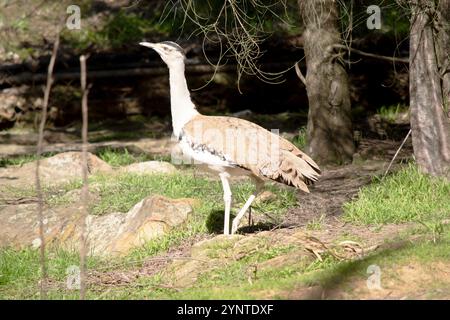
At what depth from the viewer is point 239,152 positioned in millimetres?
7410

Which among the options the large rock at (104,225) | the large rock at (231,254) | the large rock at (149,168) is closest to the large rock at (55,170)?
the large rock at (149,168)

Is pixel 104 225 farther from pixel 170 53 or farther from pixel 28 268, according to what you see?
pixel 170 53

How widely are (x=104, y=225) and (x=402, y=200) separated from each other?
266cm

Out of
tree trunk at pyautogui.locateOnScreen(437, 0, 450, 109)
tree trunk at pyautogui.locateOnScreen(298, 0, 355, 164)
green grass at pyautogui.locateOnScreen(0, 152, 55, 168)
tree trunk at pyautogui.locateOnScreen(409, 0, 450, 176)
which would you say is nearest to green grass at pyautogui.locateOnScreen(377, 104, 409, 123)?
tree trunk at pyautogui.locateOnScreen(298, 0, 355, 164)

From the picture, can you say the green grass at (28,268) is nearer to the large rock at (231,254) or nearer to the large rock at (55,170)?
the large rock at (231,254)

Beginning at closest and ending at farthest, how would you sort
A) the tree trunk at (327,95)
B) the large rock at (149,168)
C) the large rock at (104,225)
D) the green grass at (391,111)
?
the large rock at (104,225), the large rock at (149,168), the tree trunk at (327,95), the green grass at (391,111)

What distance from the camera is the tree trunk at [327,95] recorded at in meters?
10.4

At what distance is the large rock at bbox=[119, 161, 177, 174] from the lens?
9.97 m

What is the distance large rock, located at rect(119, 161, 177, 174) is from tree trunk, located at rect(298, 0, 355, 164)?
1.70 metres

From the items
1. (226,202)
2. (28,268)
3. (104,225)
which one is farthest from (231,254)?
(104,225)

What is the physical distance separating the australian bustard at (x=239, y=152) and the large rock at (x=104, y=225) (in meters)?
0.66

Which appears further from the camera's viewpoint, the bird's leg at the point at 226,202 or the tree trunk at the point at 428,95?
the tree trunk at the point at 428,95
